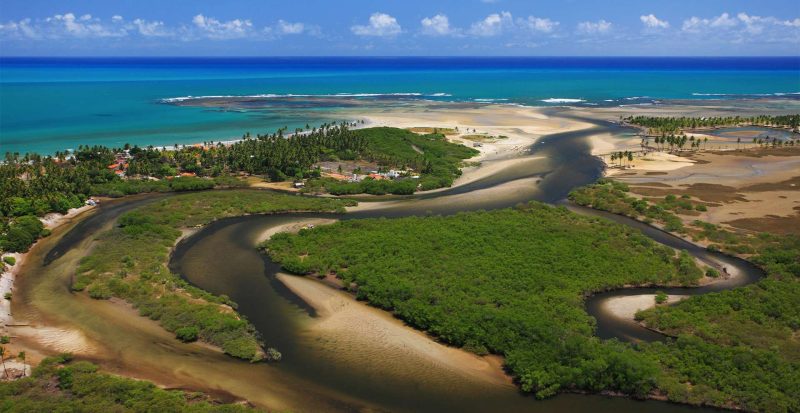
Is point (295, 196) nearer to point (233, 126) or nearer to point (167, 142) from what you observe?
point (167, 142)

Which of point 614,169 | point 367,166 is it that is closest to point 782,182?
point 614,169

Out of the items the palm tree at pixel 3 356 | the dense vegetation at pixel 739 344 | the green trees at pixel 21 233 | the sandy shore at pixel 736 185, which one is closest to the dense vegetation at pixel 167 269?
the green trees at pixel 21 233

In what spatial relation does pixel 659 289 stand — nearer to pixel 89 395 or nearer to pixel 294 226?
pixel 294 226

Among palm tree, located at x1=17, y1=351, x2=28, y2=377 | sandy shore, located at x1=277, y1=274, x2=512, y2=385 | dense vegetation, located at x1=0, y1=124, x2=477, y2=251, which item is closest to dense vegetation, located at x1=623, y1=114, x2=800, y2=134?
dense vegetation, located at x1=0, y1=124, x2=477, y2=251

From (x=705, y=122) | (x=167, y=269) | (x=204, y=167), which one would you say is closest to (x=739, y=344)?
(x=167, y=269)

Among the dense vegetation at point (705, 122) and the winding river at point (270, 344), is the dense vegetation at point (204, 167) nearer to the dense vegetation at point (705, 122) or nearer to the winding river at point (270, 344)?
the winding river at point (270, 344)

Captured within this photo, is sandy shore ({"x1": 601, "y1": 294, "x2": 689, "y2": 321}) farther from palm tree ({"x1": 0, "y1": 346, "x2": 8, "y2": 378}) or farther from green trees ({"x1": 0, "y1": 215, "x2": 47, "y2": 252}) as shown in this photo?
green trees ({"x1": 0, "y1": 215, "x2": 47, "y2": 252})
